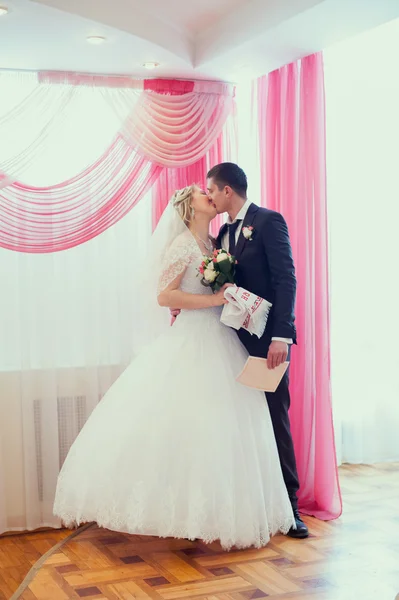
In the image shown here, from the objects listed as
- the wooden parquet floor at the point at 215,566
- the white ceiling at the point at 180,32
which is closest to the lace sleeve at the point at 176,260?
the white ceiling at the point at 180,32

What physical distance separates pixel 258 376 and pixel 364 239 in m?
1.71

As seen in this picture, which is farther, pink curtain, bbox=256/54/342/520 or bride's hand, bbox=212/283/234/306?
pink curtain, bbox=256/54/342/520

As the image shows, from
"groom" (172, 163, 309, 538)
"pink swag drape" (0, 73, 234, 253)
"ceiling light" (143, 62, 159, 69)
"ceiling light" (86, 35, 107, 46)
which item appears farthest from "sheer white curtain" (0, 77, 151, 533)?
"groom" (172, 163, 309, 538)

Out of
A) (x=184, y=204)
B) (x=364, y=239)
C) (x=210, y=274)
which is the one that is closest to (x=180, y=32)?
(x=184, y=204)

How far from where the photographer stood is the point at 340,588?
9.79ft

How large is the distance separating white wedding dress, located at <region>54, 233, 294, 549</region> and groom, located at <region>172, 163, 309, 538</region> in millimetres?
182

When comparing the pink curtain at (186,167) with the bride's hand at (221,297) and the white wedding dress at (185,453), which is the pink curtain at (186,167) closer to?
the white wedding dress at (185,453)

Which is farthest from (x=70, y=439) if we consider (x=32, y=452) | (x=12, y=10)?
(x=12, y=10)

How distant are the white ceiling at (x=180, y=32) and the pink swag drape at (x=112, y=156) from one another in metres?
0.12

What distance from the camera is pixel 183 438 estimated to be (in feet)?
10.9

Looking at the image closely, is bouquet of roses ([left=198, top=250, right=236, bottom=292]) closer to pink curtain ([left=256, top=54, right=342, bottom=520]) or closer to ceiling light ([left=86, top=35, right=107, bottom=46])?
pink curtain ([left=256, top=54, right=342, bottom=520])

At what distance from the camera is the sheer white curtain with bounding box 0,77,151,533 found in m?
4.05

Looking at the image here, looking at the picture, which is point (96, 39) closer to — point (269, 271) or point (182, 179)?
point (182, 179)

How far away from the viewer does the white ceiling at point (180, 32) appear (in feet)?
10.5
